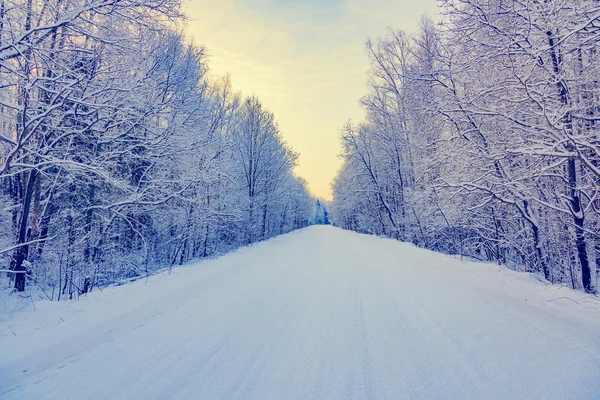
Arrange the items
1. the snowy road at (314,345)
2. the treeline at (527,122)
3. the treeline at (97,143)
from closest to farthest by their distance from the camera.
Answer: the snowy road at (314,345), the treeline at (97,143), the treeline at (527,122)

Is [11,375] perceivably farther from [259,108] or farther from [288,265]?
[259,108]

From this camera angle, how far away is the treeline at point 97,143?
4.46 metres

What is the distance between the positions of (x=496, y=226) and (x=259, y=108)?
63.3 feet

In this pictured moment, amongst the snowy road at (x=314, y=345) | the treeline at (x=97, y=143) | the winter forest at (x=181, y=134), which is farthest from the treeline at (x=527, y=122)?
the treeline at (x=97, y=143)

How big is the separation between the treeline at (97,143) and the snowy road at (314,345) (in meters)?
2.03

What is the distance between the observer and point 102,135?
7.65 metres

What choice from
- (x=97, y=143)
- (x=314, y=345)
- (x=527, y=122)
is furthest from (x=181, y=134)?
(x=527, y=122)

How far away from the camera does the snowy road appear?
7.13ft

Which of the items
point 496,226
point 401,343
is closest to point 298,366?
point 401,343

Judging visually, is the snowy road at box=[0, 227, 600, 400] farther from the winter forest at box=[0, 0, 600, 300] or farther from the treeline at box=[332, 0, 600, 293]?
the treeline at box=[332, 0, 600, 293]

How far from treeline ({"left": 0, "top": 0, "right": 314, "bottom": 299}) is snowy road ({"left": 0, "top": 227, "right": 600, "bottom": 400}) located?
2.03 meters

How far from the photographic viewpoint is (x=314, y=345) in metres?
2.88

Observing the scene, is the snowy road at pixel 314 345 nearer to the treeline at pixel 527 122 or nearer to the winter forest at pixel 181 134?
the winter forest at pixel 181 134

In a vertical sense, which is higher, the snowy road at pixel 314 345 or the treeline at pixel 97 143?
the treeline at pixel 97 143
